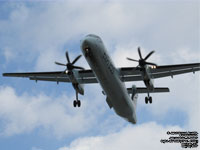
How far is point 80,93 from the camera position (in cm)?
3284

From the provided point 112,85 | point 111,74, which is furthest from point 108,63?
point 112,85

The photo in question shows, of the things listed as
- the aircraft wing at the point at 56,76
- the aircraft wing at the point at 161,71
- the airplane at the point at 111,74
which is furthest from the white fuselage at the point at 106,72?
the aircraft wing at the point at 56,76

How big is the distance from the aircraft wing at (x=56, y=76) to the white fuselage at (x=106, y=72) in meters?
4.16

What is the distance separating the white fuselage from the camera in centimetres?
2670

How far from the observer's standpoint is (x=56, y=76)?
34812 millimetres

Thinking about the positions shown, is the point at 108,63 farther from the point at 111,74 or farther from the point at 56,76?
the point at 56,76

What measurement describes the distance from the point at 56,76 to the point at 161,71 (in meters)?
11.5

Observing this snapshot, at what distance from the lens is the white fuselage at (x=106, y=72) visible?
26703 mm

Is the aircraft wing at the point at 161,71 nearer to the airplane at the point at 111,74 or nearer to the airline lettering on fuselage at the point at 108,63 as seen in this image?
the airplane at the point at 111,74

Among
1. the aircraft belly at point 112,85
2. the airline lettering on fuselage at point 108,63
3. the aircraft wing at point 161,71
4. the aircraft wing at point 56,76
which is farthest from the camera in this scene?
the aircraft wing at point 56,76

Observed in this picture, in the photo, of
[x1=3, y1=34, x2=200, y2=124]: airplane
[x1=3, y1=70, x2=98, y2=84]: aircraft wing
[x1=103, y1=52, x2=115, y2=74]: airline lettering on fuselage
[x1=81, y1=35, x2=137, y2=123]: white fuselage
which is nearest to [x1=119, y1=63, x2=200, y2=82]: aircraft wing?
[x1=3, y1=34, x2=200, y2=124]: airplane

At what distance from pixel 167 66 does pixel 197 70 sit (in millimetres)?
3764

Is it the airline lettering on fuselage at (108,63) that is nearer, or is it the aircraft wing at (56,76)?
the airline lettering on fuselage at (108,63)

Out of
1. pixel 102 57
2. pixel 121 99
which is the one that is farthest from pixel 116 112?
pixel 102 57
